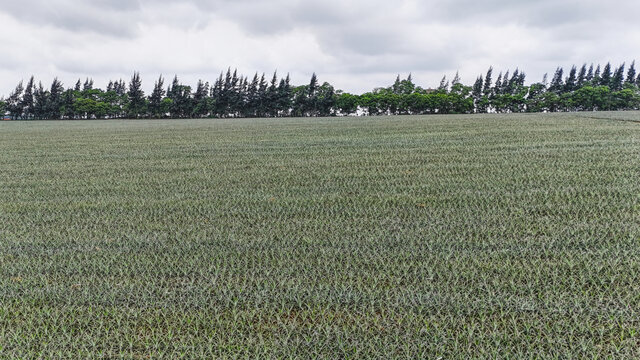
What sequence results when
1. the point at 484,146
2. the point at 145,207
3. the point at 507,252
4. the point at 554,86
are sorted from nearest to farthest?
the point at 507,252, the point at 145,207, the point at 484,146, the point at 554,86

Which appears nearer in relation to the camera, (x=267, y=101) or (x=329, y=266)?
(x=329, y=266)

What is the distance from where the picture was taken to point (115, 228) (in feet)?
10.5

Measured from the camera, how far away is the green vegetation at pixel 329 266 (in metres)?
1.79

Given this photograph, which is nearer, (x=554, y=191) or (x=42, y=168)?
(x=554, y=191)

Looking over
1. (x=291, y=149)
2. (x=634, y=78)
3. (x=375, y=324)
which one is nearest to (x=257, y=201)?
(x=375, y=324)

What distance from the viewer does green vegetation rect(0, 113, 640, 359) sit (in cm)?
179

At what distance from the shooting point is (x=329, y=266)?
2426mm

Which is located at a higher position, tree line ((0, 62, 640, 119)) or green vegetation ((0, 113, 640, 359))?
tree line ((0, 62, 640, 119))

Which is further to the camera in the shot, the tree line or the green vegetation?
the tree line

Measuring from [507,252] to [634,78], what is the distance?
84094 mm

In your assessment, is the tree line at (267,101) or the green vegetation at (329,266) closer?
the green vegetation at (329,266)

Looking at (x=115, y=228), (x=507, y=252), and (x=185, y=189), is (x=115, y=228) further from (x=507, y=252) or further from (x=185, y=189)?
(x=507, y=252)

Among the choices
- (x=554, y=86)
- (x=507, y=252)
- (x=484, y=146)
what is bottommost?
(x=507, y=252)

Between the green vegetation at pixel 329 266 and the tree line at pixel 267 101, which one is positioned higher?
the tree line at pixel 267 101
